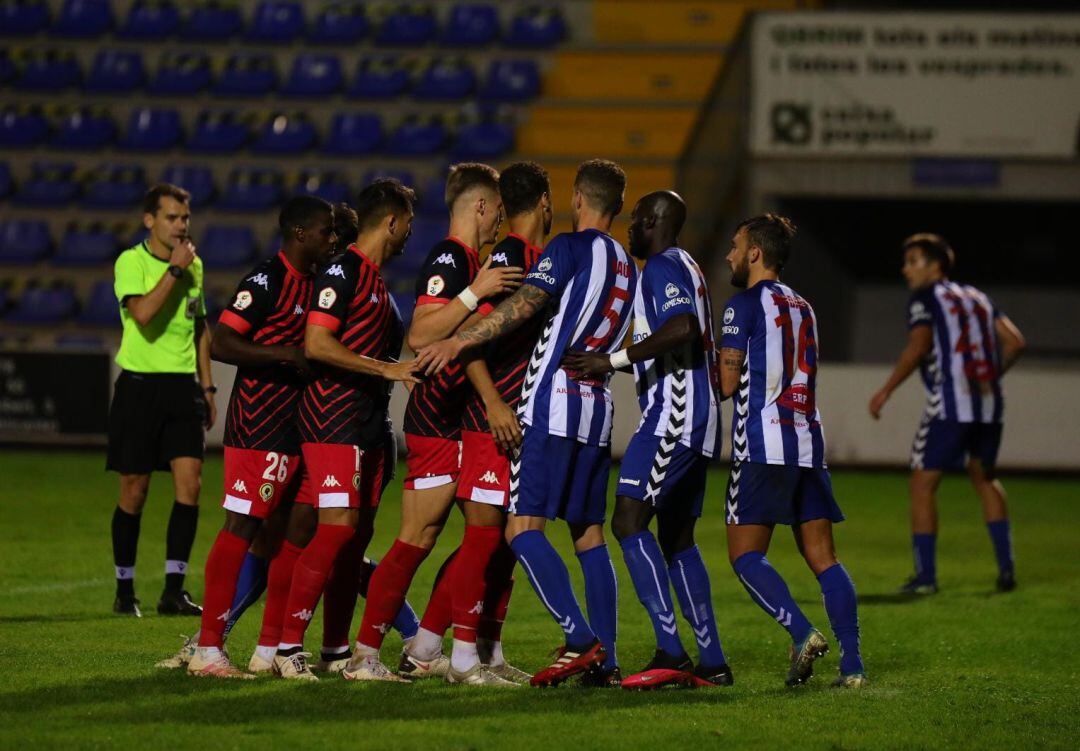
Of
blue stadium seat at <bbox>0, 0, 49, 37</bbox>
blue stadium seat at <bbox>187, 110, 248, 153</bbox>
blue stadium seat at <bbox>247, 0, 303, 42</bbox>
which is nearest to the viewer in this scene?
blue stadium seat at <bbox>187, 110, 248, 153</bbox>

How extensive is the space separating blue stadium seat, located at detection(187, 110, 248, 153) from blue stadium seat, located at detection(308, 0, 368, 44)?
1949 mm

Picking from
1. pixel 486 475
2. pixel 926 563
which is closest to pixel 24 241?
pixel 926 563

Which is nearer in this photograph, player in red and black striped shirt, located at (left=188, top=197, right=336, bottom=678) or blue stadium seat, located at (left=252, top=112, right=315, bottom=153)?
player in red and black striped shirt, located at (left=188, top=197, right=336, bottom=678)

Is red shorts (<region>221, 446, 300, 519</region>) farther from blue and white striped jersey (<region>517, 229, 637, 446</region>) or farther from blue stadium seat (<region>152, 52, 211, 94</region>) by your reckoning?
blue stadium seat (<region>152, 52, 211, 94</region>)

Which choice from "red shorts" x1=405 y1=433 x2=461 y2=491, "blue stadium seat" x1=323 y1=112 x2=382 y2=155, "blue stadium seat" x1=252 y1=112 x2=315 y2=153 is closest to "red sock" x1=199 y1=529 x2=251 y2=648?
"red shorts" x1=405 y1=433 x2=461 y2=491

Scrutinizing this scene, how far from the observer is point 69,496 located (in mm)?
14047

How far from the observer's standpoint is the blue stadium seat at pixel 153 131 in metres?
23.0

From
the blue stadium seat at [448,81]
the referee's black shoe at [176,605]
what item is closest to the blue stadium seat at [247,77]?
the blue stadium seat at [448,81]

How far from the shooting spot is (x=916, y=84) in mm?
20250

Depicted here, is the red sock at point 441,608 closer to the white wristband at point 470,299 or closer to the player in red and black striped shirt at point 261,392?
the player in red and black striped shirt at point 261,392

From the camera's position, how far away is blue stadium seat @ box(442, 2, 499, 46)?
77.2ft

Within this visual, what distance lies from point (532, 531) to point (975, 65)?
15.7 meters

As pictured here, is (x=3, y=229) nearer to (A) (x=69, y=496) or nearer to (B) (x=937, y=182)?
(A) (x=69, y=496)

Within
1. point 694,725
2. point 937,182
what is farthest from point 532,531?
point 937,182
